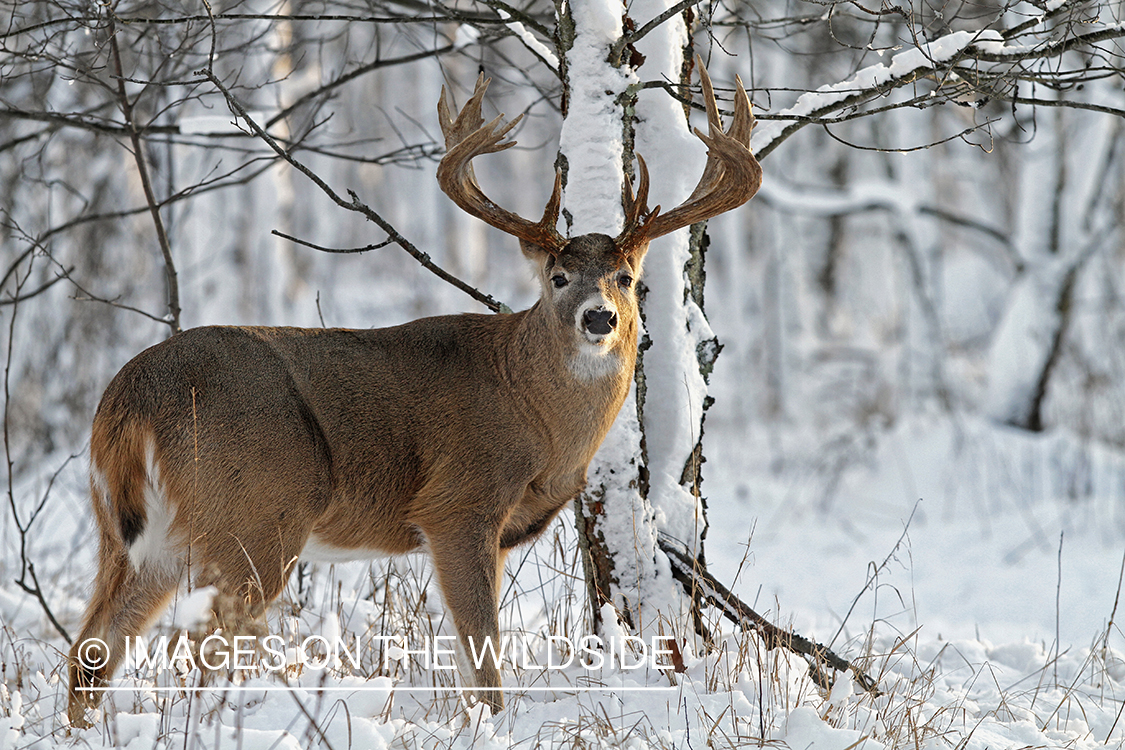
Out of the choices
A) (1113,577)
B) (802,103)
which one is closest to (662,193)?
(802,103)

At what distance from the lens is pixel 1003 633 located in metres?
6.48

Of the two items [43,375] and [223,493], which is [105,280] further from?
[223,493]

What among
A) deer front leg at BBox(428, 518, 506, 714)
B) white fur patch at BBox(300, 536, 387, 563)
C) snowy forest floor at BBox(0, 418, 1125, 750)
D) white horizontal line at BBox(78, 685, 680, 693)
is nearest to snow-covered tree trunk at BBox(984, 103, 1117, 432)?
snowy forest floor at BBox(0, 418, 1125, 750)

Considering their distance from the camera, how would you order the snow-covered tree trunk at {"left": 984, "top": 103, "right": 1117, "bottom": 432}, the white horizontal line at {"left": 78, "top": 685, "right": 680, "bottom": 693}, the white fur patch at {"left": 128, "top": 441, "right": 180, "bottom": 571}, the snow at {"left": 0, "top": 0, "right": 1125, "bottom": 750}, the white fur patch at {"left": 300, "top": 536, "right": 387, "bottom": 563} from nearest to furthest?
the white horizontal line at {"left": 78, "top": 685, "right": 680, "bottom": 693}, the snow at {"left": 0, "top": 0, "right": 1125, "bottom": 750}, the white fur patch at {"left": 128, "top": 441, "right": 180, "bottom": 571}, the white fur patch at {"left": 300, "top": 536, "right": 387, "bottom": 563}, the snow-covered tree trunk at {"left": 984, "top": 103, "right": 1117, "bottom": 432}

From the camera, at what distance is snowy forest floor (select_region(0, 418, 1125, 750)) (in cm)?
321

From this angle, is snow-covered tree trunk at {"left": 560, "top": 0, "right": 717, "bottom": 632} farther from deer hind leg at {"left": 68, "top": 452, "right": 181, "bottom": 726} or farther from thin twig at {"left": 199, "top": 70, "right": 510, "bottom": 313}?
deer hind leg at {"left": 68, "top": 452, "right": 181, "bottom": 726}

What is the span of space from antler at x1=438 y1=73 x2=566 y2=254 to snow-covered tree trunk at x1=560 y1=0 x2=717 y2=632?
0.22 metres

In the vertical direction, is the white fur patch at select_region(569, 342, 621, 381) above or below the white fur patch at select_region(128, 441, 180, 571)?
above

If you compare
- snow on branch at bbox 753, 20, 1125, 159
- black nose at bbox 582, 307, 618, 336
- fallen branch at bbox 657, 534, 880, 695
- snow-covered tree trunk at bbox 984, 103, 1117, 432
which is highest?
snow-covered tree trunk at bbox 984, 103, 1117, 432

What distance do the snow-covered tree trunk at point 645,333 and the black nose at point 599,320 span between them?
1.64 feet

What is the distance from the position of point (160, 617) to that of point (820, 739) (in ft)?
7.64

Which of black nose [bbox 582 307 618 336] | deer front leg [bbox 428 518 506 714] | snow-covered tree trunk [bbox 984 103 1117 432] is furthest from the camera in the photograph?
snow-covered tree trunk [bbox 984 103 1117 432]

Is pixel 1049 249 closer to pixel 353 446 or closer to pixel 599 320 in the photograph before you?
pixel 599 320

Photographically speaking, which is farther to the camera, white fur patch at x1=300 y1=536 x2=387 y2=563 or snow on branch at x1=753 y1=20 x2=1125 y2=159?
white fur patch at x1=300 y1=536 x2=387 y2=563
